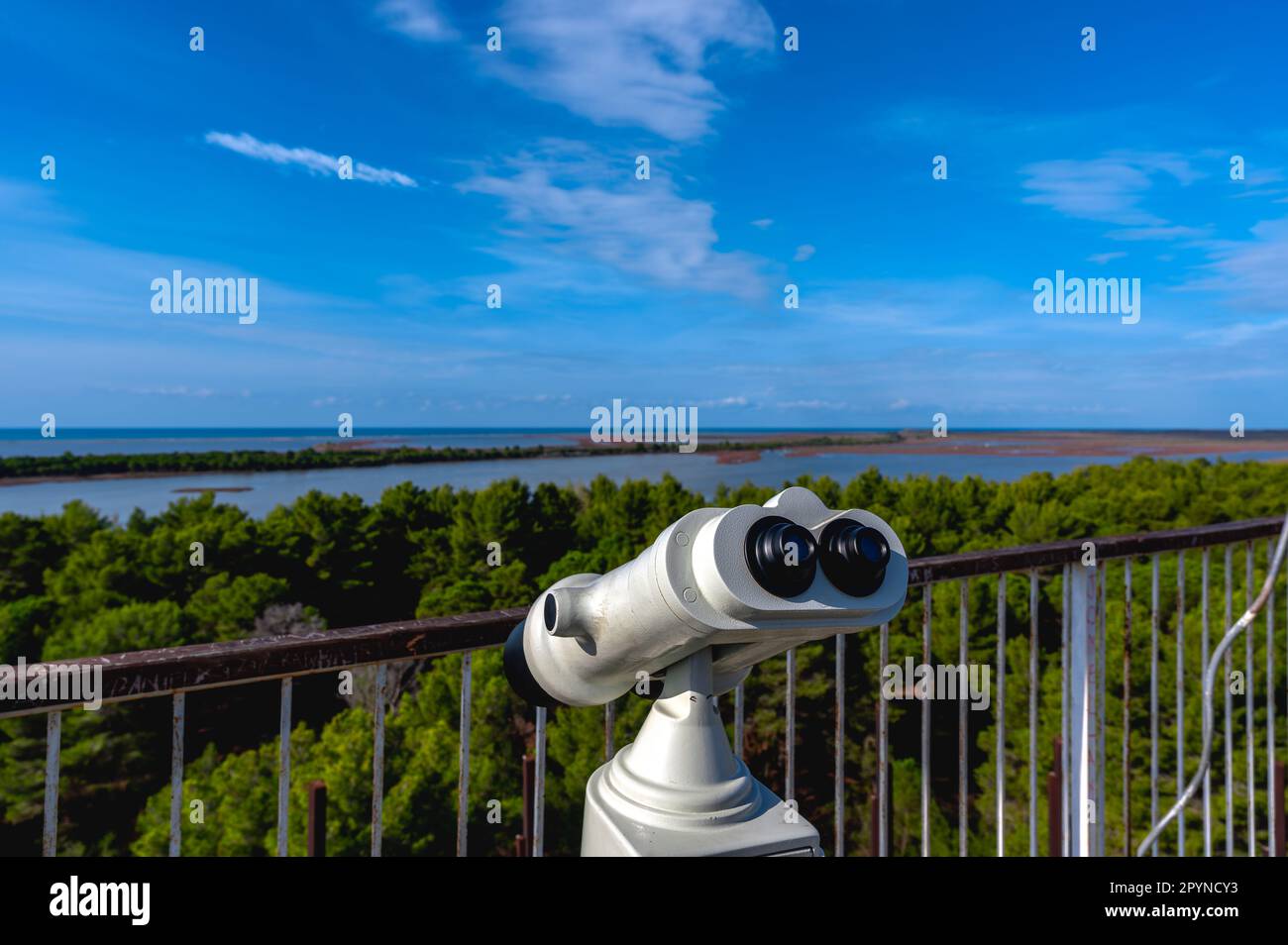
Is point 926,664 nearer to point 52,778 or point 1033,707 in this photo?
point 1033,707

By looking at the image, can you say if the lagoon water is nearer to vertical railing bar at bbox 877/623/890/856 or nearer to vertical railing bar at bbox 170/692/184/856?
vertical railing bar at bbox 877/623/890/856

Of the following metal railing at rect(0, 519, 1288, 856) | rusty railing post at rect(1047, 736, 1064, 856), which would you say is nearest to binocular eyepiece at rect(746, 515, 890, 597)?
metal railing at rect(0, 519, 1288, 856)

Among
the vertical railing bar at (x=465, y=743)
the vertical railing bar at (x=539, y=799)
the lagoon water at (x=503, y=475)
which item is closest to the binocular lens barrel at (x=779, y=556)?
the vertical railing bar at (x=465, y=743)

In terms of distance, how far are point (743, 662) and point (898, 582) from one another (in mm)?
243

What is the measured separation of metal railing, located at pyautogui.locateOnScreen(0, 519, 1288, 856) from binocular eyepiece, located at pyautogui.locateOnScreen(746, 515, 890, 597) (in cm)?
64

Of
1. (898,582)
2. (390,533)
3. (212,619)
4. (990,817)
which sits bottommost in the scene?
(990,817)

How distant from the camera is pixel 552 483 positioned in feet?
106

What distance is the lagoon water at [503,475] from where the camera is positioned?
3228cm

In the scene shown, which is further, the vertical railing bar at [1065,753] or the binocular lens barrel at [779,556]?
the vertical railing bar at [1065,753]

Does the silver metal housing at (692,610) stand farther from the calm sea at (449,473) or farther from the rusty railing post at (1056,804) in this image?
the calm sea at (449,473)

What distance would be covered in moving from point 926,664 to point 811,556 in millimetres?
1290

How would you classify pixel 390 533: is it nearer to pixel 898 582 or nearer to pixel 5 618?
pixel 5 618

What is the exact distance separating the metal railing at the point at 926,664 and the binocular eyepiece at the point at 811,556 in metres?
0.64

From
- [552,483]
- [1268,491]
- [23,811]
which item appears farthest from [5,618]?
[1268,491]
